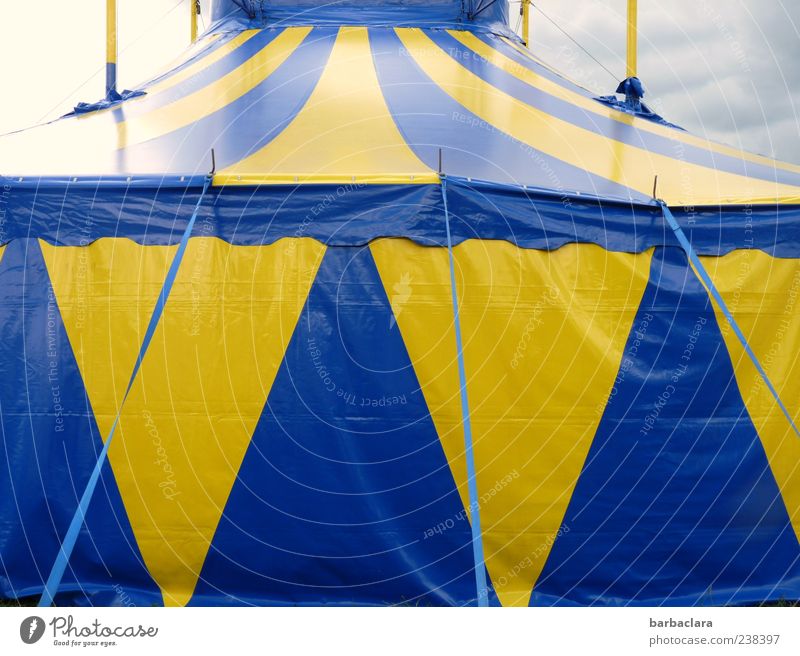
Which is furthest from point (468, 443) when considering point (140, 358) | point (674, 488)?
point (140, 358)

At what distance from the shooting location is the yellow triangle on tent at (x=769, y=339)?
140 inches

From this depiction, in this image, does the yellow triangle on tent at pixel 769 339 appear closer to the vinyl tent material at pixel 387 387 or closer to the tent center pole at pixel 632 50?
the vinyl tent material at pixel 387 387

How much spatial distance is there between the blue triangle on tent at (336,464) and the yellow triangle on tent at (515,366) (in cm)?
11

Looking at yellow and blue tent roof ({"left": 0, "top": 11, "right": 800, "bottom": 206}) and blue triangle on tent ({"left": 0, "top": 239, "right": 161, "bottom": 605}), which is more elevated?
yellow and blue tent roof ({"left": 0, "top": 11, "right": 800, "bottom": 206})

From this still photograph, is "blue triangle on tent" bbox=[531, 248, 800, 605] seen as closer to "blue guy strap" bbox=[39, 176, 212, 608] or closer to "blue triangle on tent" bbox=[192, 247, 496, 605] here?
"blue triangle on tent" bbox=[192, 247, 496, 605]

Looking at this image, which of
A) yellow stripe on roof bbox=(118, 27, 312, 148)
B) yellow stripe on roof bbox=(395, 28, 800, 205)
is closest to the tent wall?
yellow stripe on roof bbox=(395, 28, 800, 205)

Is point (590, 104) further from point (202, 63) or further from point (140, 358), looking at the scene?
point (140, 358)

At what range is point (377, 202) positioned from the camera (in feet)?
11.1

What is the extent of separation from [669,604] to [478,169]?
219 centimetres

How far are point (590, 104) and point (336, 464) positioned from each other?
2831 mm

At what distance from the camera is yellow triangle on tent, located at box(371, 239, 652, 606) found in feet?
11.3

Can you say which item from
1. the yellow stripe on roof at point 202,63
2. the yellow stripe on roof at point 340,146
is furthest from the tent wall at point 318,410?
Answer: the yellow stripe on roof at point 202,63

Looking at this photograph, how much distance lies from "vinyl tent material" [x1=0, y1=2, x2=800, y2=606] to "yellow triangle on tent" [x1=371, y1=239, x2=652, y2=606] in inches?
0.4

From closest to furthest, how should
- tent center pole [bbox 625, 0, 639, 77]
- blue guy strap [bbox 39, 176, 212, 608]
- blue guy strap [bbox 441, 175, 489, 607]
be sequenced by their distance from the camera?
blue guy strap [bbox 441, 175, 489, 607] → blue guy strap [bbox 39, 176, 212, 608] → tent center pole [bbox 625, 0, 639, 77]
